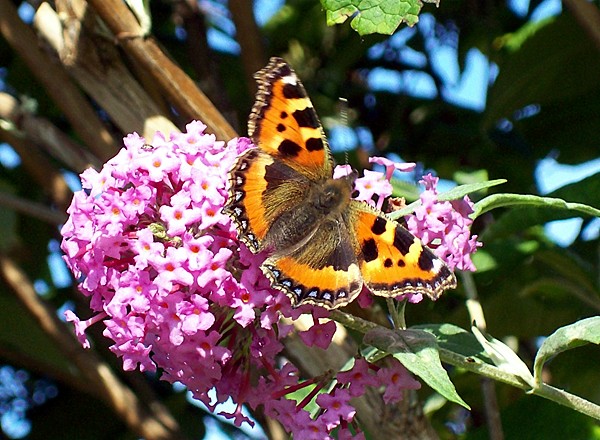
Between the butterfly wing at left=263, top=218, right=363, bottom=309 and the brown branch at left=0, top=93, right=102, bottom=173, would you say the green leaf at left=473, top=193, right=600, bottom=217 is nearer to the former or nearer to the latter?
the butterfly wing at left=263, top=218, right=363, bottom=309

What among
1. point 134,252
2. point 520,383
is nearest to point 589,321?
point 520,383

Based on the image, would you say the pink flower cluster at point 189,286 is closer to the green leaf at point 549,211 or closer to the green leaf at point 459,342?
the green leaf at point 459,342

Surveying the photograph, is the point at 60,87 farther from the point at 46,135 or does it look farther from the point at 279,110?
the point at 279,110

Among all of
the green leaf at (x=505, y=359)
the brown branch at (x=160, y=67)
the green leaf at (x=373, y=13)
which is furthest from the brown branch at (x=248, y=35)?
the green leaf at (x=505, y=359)

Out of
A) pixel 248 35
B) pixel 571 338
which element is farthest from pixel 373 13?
pixel 248 35

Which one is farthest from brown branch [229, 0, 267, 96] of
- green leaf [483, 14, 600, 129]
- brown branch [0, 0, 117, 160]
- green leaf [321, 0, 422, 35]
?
green leaf [321, 0, 422, 35]

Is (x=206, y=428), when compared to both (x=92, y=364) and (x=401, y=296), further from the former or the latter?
(x=401, y=296)
